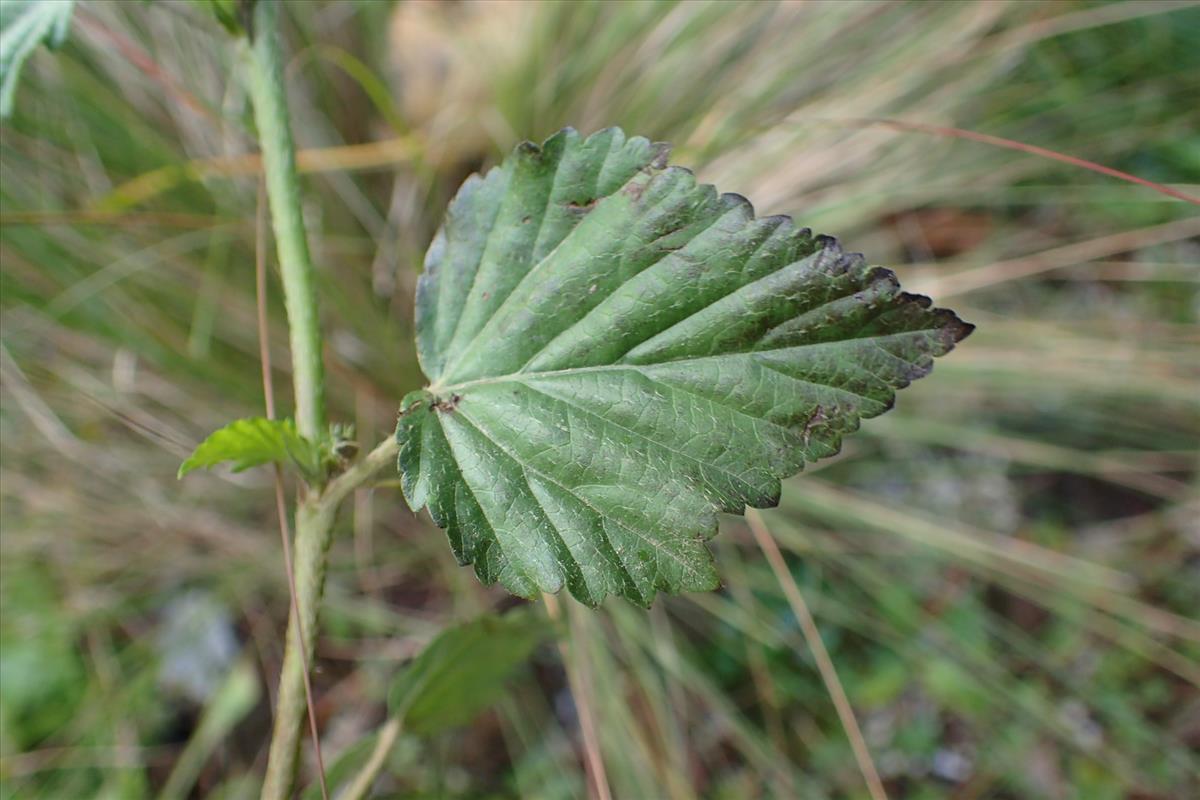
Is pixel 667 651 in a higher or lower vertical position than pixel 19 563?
lower

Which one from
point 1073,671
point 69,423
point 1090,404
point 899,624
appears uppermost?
point 69,423

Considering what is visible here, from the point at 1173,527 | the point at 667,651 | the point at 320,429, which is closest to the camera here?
the point at 320,429

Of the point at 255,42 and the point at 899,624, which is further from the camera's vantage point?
the point at 899,624

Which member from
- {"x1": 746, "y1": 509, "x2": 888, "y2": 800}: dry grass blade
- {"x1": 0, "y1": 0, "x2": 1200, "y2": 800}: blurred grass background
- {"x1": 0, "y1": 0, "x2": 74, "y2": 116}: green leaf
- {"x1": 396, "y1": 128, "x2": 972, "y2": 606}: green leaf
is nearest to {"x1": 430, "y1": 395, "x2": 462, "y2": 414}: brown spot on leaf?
{"x1": 396, "y1": 128, "x2": 972, "y2": 606}: green leaf

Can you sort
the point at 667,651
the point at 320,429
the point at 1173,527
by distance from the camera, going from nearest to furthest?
the point at 320,429
the point at 667,651
the point at 1173,527

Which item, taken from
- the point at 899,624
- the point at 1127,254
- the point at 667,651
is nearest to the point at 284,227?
the point at 667,651

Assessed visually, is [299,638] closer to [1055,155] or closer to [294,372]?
[294,372]

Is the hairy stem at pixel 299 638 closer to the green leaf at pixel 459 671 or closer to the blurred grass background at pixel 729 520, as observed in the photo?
the green leaf at pixel 459 671

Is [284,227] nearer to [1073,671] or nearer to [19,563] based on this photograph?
[19,563]

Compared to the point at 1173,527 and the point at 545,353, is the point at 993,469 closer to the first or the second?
the point at 1173,527

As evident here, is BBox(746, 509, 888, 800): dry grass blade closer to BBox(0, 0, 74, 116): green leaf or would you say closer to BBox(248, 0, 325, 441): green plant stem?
BBox(248, 0, 325, 441): green plant stem
